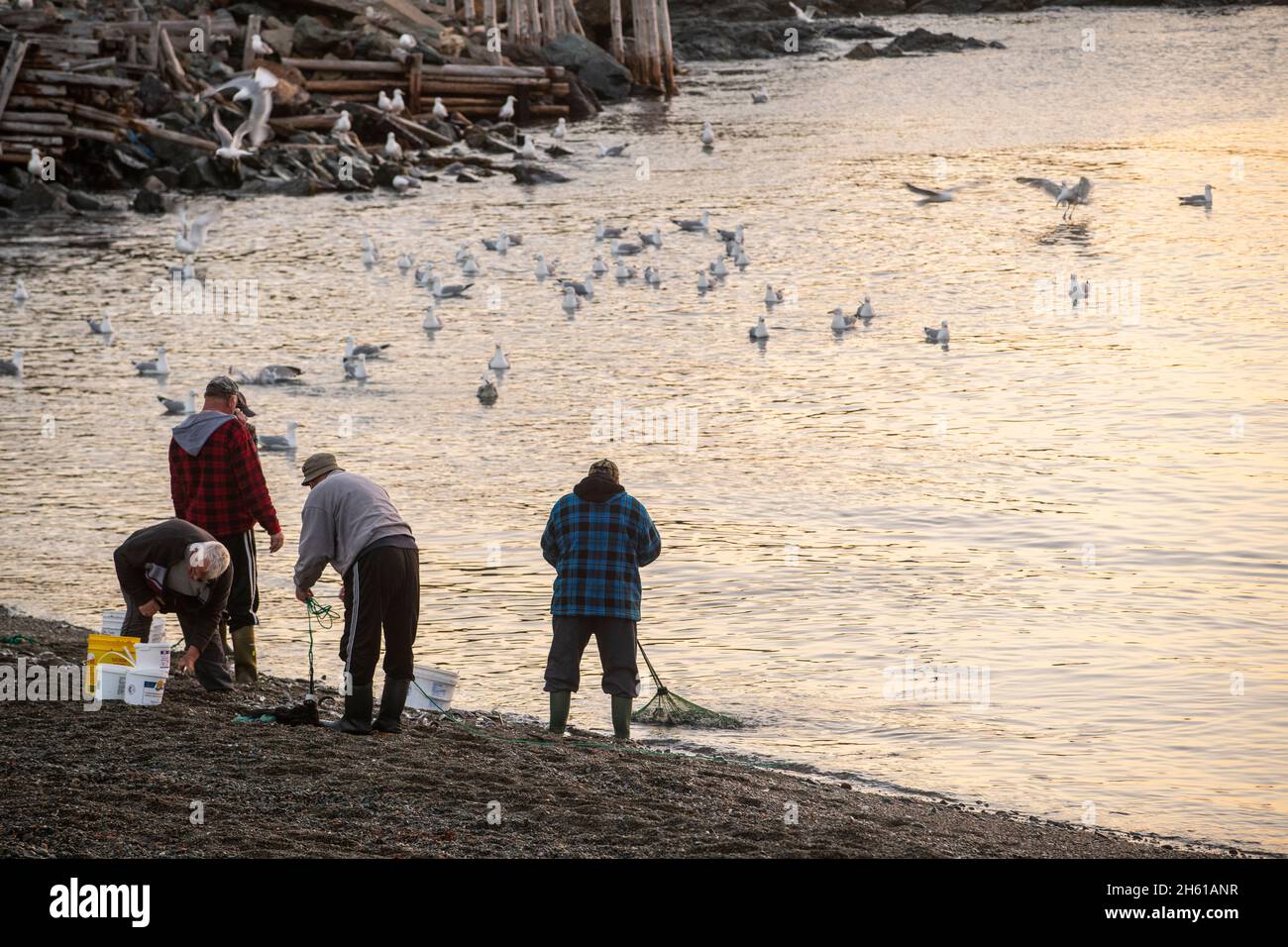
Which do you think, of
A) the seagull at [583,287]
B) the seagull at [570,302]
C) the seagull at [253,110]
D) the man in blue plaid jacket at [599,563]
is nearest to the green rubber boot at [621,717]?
the man in blue plaid jacket at [599,563]

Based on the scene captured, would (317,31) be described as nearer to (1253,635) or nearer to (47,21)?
(47,21)

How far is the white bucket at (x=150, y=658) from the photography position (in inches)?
343

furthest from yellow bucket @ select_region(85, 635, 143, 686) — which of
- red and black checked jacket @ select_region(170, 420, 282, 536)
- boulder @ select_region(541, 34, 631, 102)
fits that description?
boulder @ select_region(541, 34, 631, 102)

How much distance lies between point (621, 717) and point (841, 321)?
12631mm

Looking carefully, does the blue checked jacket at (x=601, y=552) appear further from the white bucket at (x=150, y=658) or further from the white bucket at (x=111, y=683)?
the white bucket at (x=111, y=683)

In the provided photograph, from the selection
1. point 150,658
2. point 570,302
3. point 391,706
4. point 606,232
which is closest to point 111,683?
point 150,658

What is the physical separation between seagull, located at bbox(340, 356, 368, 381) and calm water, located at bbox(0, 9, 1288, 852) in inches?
10.1

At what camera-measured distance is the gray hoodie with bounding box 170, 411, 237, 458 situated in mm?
9148

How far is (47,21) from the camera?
108 feet

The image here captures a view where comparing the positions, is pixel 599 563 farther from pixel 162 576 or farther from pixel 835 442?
pixel 835 442

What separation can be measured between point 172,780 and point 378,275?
18593 millimetres

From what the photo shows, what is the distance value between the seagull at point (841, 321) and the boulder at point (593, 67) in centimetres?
2640

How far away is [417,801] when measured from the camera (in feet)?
25.0
